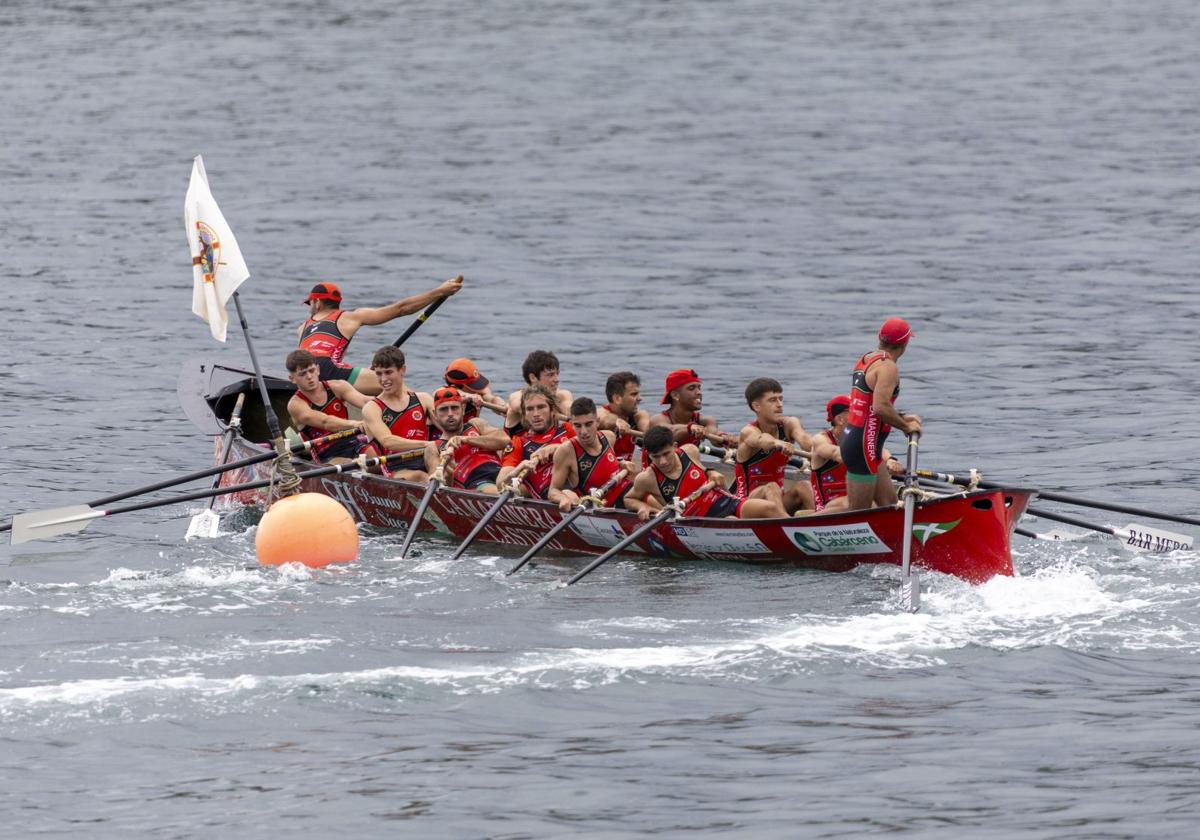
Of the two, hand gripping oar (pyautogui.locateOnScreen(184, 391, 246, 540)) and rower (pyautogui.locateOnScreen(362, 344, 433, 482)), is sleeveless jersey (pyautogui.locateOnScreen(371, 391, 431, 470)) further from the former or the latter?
hand gripping oar (pyautogui.locateOnScreen(184, 391, 246, 540))

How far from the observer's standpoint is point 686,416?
69.3 feet

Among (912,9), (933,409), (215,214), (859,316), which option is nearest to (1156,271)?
(859,316)

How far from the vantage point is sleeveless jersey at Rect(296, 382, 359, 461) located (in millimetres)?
22641

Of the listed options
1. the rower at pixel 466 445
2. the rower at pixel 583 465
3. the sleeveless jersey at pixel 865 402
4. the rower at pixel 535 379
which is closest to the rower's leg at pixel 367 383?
the rower at pixel 466 445

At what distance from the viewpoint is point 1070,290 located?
117 feet

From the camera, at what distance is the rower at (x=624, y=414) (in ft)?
69.6

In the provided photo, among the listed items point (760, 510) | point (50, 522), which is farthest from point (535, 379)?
point (50, 522)

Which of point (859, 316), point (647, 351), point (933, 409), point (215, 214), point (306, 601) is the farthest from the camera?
point (859, 316)

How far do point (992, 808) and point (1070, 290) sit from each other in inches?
936

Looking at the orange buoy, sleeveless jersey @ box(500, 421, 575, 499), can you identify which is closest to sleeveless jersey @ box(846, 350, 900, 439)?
sleeveless jersey @ box(500, 421, 575, 499)

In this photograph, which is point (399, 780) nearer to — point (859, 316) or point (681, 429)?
point (681, 429)

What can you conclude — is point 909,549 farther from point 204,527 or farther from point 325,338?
point 325,338

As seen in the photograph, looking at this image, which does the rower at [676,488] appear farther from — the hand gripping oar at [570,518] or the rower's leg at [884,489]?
the rower's leg at [884,489]

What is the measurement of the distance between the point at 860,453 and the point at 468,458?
5057 millimetres
